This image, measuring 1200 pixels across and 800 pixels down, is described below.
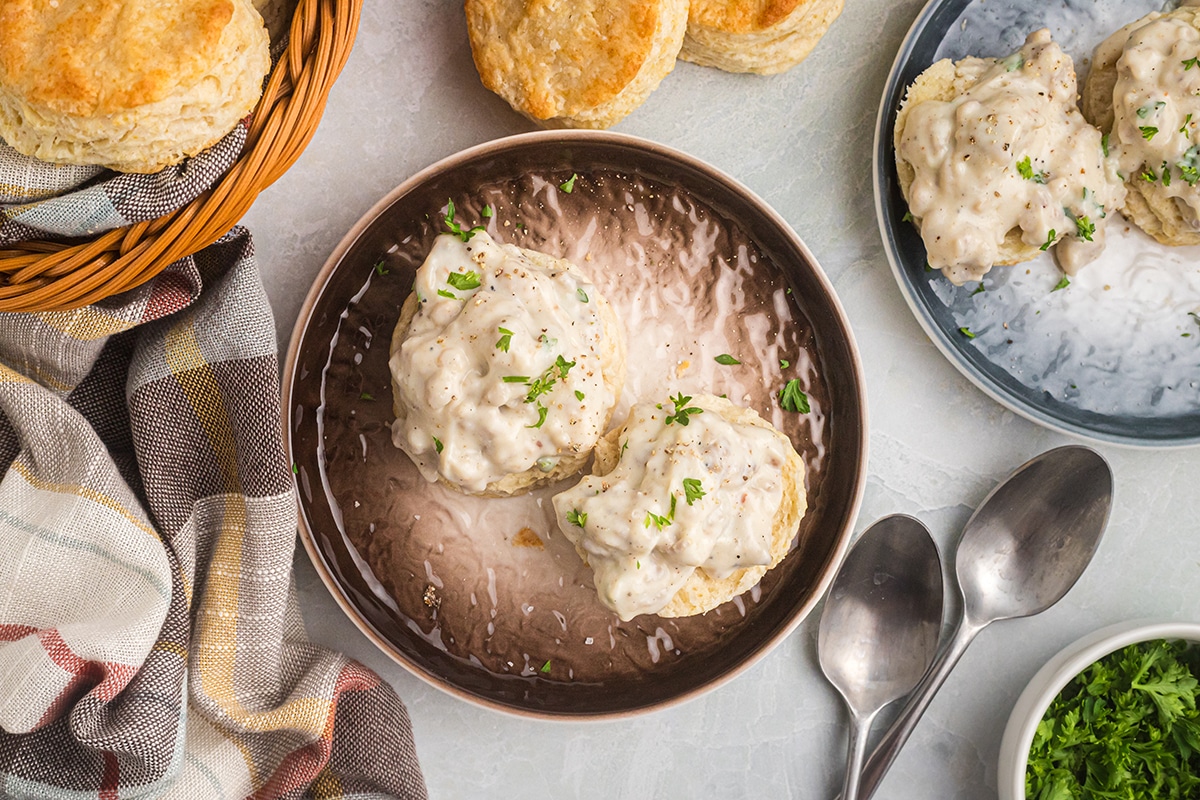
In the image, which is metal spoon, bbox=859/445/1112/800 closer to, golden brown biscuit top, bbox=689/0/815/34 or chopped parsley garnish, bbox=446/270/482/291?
golden brown biscuit top, bbox=689/0/815/34

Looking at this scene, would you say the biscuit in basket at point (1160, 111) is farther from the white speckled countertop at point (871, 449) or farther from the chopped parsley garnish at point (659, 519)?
the chopped parsley garnish at point (659, 519)

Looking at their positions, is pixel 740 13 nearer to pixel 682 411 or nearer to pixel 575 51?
pixel 575 51

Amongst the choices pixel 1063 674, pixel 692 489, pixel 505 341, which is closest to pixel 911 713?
pixel 1063 674

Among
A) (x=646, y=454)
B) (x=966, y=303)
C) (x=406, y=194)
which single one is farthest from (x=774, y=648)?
(x=406, y=194)

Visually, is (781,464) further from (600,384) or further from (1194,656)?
(1194,656)

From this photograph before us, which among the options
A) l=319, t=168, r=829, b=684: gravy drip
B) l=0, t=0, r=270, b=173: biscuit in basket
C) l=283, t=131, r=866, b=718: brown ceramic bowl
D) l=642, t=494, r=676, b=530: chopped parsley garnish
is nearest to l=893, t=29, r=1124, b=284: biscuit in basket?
l=283, t=131, r=866, b=718: brown ceramic bowl

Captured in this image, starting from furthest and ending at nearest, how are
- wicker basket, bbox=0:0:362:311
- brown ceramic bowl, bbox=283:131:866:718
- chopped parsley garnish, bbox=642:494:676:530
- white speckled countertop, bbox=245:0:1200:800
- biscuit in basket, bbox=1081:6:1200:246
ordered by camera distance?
white speckled countertop, bbox=245:0:1200:800 → brown ceramic bowl, bbox=283:131:866:718 → biscuit in basket, bbox=1081:6:1200:246 → chopped parsley garnish, bbox=642:494:676:530 → wicker basket, bbox=0:0:362:311
